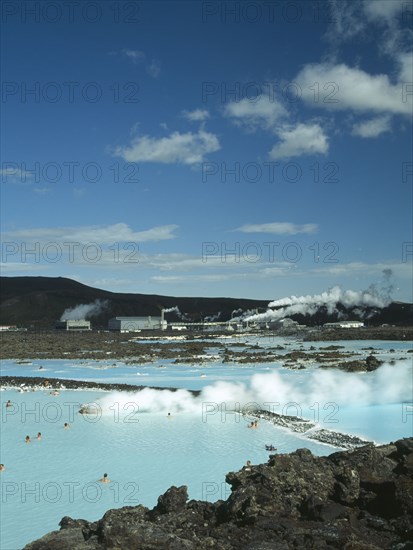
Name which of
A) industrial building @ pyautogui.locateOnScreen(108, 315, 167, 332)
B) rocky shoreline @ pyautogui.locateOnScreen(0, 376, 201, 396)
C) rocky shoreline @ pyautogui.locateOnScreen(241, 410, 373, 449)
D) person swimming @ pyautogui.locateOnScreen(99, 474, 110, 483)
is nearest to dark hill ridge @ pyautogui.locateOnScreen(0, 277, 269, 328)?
industrial building @ pyautogui.locateOnScreen(108, 315, 167, 332)

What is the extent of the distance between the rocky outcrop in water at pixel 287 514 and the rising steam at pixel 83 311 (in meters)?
156

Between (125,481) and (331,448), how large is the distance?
670 cm

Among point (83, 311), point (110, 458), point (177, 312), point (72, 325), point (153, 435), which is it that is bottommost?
point (110, 458)

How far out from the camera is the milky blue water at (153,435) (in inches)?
583

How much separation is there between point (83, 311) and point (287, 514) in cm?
16248

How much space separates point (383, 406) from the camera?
87.7 ft

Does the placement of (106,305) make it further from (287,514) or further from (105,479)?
(287,514)

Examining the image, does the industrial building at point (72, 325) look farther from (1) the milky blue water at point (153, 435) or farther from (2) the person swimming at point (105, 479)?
(2) the person swimming at point (105, 479)

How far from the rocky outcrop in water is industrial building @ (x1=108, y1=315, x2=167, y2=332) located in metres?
107

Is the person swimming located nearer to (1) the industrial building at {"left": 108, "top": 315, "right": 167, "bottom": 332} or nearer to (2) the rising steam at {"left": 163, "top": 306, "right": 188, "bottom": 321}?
(1) the industrial building at {"left": 108, "top": 315, "right": 167, "bottom": 332}

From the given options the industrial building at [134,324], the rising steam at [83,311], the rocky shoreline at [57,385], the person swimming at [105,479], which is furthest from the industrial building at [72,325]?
the person swimming at [105,479]

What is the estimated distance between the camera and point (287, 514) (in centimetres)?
902

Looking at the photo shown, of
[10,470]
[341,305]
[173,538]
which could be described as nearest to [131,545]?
[173,538]

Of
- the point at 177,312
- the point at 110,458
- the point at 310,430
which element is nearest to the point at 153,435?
the point at 110,458
